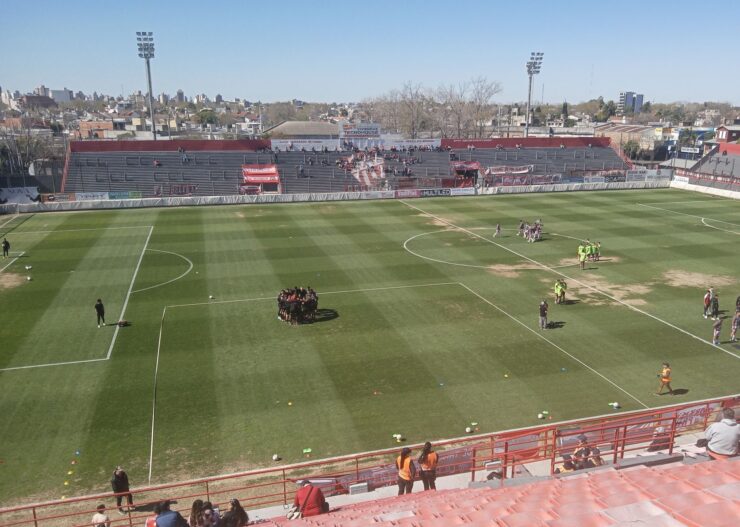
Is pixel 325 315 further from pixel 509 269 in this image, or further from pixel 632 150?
pixel 632 150

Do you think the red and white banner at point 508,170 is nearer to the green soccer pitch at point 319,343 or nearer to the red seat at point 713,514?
the green soccer pitch at point 319,343

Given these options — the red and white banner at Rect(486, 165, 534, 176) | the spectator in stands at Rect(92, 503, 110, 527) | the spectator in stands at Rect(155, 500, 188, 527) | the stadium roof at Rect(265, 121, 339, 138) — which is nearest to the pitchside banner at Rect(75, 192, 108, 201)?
the red and white banner at Rect(486, 165, 534, 176)

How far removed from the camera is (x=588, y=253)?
33.5 m

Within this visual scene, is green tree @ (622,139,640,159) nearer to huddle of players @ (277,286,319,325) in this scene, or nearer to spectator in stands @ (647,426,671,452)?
huddle of players @ (277,286,319,325)

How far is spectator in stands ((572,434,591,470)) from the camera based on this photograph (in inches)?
451

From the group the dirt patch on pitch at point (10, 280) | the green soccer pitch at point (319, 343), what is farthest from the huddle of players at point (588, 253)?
the dirt patch on pitch at point (10, 280)

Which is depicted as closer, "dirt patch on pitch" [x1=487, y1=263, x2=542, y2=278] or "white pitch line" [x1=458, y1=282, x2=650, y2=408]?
"white pitch line" [x1=458, y1=282, x2=650, y2=408]

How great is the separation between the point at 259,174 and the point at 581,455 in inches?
2135

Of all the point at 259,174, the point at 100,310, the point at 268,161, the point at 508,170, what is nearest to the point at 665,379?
the point at 100,310

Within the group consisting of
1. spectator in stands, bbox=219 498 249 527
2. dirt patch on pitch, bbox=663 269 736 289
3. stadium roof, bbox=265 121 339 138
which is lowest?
dirt patch on pitch, bbox=663 269 736 289

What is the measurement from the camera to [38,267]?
3247 cm

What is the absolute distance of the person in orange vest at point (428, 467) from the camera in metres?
11.8

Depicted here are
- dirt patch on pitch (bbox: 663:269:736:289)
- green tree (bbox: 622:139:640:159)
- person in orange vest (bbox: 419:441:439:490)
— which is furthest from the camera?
green tree (bbox: 622:139:640:159)

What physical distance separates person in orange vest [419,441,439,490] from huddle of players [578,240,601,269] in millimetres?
22951
